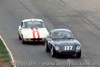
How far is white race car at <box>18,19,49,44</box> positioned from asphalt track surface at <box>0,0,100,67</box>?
44 cm

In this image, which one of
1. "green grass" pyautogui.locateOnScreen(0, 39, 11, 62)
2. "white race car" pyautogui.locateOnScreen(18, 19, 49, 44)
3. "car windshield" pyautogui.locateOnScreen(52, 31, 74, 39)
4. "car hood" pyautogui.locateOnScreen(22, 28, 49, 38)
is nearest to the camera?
"green grass" pyautogui.locateOnScreen(0, 39, 11, 62)

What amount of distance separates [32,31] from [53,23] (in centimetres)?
992

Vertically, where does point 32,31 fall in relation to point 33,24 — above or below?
below

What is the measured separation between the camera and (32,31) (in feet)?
104

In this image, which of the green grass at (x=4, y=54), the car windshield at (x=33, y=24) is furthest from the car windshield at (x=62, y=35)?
the car windshield at (x=33, y=24)

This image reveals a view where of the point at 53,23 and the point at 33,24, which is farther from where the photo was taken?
the point at 53,23

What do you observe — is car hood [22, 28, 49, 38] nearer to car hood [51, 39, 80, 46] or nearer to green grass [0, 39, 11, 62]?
green grass [0, 39, 11, 62]

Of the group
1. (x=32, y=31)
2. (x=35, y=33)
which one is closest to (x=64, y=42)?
(x=35, y=33)

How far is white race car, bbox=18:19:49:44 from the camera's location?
1216 inches

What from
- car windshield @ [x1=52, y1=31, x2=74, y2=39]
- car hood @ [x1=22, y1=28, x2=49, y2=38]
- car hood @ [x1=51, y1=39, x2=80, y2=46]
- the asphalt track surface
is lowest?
the asphalt track surface

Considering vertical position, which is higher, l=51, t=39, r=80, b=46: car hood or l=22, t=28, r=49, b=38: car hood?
l=51, t=39, r=80, b=46: car hood

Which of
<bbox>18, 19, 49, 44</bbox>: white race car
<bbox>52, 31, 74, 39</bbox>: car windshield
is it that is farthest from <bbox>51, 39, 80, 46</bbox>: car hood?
<bbox>18, 19, 49, 44</bbox>: white race car

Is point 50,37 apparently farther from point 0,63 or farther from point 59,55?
point 0,63

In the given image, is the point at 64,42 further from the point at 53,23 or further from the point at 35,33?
the point at 53,23
